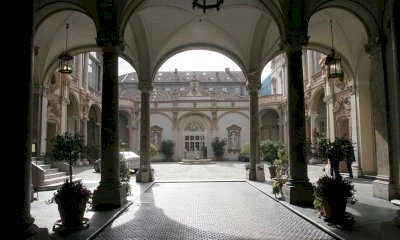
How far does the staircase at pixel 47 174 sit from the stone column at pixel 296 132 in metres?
8.23

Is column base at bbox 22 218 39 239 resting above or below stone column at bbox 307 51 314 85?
below

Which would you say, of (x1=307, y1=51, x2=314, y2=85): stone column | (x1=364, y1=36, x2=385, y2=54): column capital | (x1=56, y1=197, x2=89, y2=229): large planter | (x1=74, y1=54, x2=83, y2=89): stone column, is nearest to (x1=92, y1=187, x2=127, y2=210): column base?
(x1=56, y1=197, x2=89, y2=229): large planter

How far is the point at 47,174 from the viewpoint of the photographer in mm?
13266

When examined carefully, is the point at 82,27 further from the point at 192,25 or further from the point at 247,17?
the point at 247,17

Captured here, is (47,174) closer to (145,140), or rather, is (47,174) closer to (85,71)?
(145,140)

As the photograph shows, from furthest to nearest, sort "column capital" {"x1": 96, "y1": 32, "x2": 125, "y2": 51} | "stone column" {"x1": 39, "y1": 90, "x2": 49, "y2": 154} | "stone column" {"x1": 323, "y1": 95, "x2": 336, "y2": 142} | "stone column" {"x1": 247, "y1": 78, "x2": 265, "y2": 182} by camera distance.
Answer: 1. "stone column" {"x1": 323, "y1": 95, "x2": 336, "y2": 142}
2. "stone column" {"x1": 39, "y1": 90, "x2": 49, "y2": 154}
3. "stone column" {"x1": 247, "y1": 78, "x2": 265, "y2": 182}
4. "column capital" {"x1": 96, "y1": 32, "x2": 125, "y2": 51}

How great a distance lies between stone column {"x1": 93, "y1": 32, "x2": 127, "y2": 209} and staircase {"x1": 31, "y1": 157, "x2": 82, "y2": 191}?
162 inches

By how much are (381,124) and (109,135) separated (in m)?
7.48

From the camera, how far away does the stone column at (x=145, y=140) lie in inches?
576

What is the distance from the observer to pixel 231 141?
39.0 m

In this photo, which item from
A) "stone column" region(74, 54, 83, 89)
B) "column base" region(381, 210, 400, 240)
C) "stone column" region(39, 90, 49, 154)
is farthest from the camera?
"stone column" region(74, 54, 83, 89)

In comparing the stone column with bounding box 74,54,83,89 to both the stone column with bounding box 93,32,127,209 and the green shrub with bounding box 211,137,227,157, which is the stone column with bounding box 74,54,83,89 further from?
the stone column with bounding box 93,32,127,209

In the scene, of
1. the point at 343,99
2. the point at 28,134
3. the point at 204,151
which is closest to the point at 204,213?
the point at 28,134

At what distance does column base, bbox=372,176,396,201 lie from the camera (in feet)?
29.9
